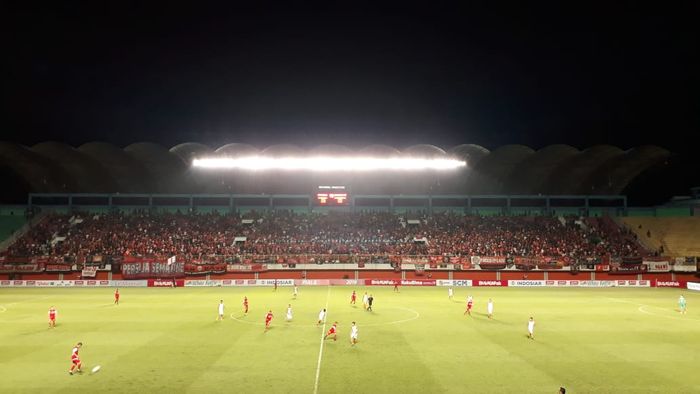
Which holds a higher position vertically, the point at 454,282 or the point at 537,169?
the point at 537,169

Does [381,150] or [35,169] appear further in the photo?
[381,150]

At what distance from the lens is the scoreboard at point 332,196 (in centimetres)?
6750

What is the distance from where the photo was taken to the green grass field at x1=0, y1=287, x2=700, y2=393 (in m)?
18.9

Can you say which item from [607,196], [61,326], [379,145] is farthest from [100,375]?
[607,196]

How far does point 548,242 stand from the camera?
207 ft

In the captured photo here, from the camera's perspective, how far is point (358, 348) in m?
24.4

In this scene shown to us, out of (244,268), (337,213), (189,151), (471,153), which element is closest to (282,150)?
(337,213)

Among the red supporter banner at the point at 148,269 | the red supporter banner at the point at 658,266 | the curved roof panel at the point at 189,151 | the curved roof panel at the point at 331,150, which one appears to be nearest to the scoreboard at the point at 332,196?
the curved roof panel at the point at 331,150

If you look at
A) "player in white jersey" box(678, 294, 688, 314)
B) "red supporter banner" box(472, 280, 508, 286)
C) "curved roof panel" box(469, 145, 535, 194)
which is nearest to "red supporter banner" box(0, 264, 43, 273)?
"red supporter banner" box(472, 280, 508, 286)

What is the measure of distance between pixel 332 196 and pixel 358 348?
4400 cm

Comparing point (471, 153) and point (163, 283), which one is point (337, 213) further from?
point (163, 283)

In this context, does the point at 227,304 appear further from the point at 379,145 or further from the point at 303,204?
the point at 379,145

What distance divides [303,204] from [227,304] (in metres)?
36.4

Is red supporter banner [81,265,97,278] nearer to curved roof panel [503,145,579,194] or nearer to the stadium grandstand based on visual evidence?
the stadium grandstand
